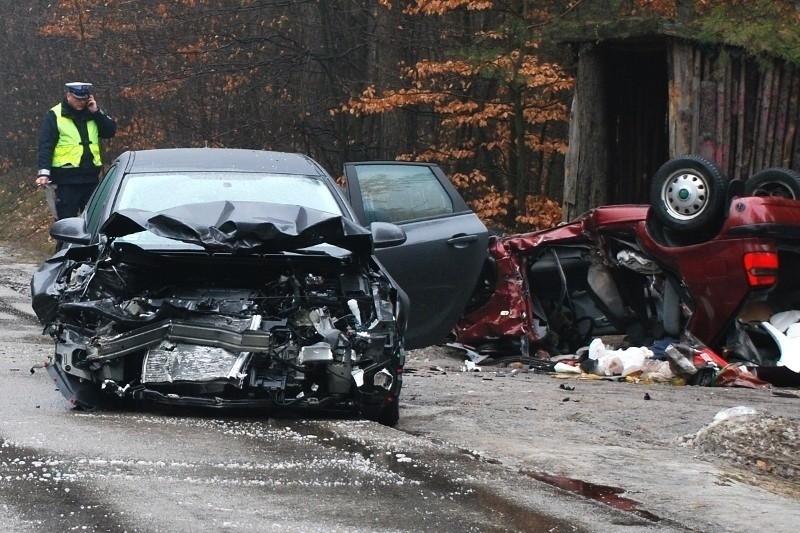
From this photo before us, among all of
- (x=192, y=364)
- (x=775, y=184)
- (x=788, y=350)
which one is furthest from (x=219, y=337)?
(x=775, y=184)

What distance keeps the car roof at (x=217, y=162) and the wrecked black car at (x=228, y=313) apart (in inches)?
38.9

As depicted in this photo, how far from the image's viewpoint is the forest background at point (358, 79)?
19.5m

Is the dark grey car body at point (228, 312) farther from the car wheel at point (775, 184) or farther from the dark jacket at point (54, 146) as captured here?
the car wheel at point (775, 184)

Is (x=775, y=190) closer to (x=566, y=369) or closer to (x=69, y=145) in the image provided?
(x=566, y=369)

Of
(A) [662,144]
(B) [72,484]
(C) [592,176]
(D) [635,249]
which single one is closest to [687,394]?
(D) [635,249]

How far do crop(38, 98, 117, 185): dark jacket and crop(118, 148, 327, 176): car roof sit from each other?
3.77m

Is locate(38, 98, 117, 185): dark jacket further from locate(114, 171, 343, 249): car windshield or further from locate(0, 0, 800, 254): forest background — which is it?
locate(0, 0, 800, 254): forest background

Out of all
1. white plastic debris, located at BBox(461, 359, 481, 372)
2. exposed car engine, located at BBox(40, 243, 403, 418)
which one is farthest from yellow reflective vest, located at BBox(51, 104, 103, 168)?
exposed car engine, located at BBox(40, 243, 403, 418)

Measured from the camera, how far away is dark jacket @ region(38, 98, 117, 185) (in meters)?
12.3

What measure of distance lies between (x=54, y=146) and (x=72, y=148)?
18cm

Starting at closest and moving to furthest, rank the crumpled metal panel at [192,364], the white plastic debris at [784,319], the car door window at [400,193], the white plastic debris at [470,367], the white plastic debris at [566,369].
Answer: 1. the crumpled metal panel at [192,364]
2. the car door window at [400,193]
3. the white plastic debris at [784,319]
4. the white plastic debris at [566,369]
5. the white plastic debris at [470,367]

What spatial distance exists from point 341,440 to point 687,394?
380 centimetres

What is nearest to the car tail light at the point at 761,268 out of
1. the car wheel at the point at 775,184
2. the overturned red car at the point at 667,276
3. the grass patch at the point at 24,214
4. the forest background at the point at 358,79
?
the overturned red car at the point at 667,276

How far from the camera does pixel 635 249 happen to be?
1138cm
